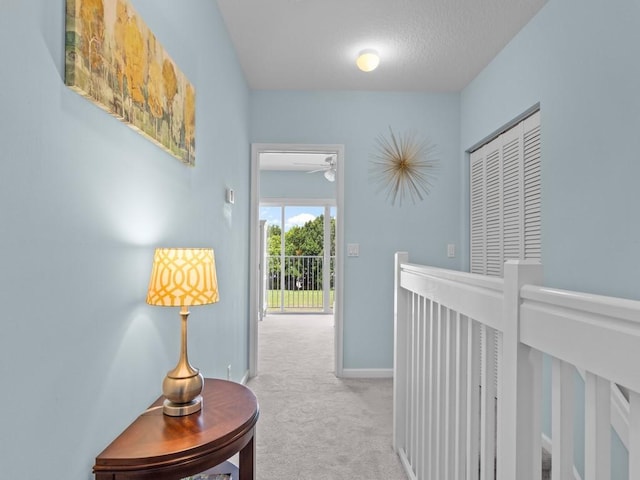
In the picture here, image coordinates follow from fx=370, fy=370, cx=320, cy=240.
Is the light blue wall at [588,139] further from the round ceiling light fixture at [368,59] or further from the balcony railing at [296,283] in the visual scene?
the balcony railing at [296,283]

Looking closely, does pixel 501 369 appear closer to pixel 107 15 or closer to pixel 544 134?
pixel 107 15

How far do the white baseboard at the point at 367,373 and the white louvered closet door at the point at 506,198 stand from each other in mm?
1212

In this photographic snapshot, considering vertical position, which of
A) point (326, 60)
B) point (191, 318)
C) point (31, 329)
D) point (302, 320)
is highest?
point (326, 60)

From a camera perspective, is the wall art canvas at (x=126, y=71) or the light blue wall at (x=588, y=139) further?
the light blue wall at (x=588, y=139)

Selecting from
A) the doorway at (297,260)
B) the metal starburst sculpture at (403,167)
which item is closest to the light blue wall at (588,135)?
the metal starburst sculpture at (403,167)

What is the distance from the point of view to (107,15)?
0.97 meters

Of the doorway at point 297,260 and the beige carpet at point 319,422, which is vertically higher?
the doorway at point 297,260

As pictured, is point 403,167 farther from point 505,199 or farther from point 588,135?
point 588,135

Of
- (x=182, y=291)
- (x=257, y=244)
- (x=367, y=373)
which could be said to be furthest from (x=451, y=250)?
(x=182, y=291)

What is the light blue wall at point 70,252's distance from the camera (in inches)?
27.6

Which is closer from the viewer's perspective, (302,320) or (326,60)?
(326,60)

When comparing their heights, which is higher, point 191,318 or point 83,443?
point 191,318

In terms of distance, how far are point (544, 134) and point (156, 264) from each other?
2183 millimetres

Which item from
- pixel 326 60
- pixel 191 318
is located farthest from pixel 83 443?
pixel 326 60
